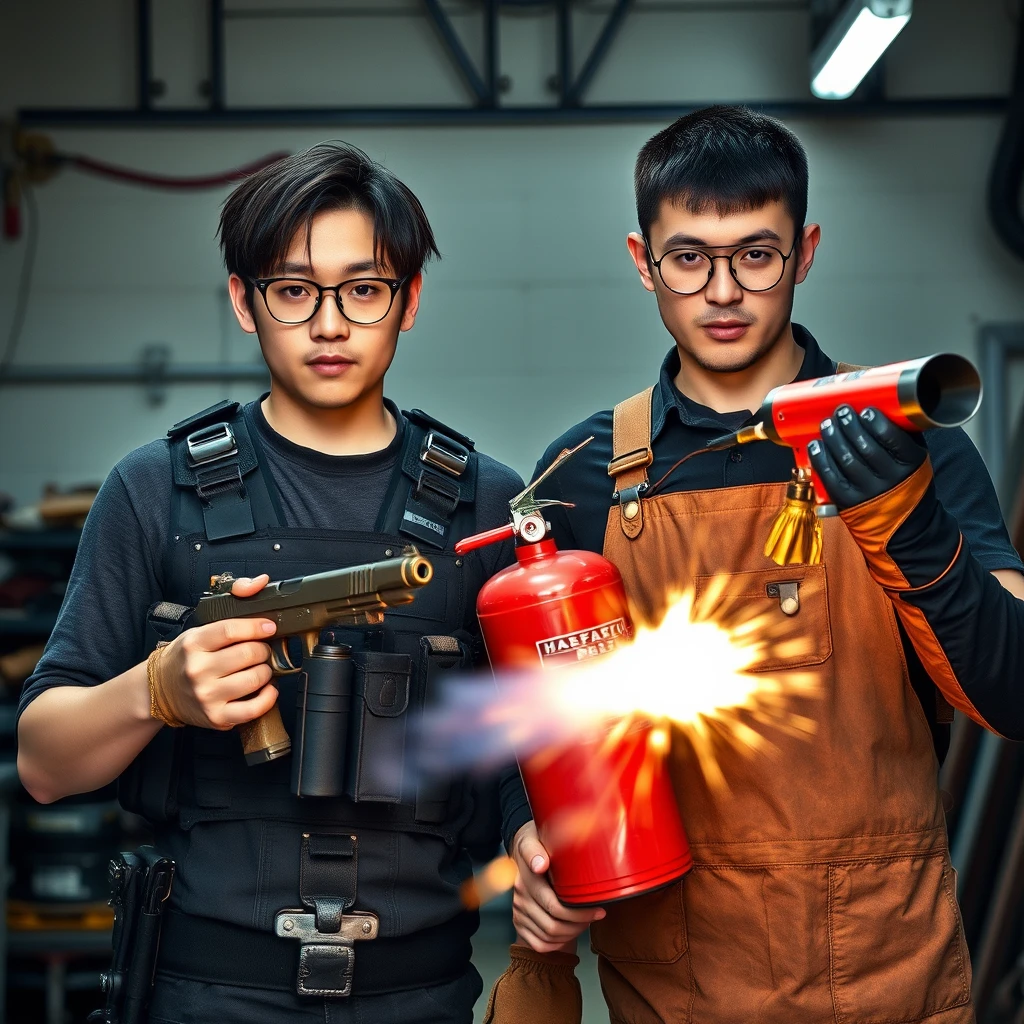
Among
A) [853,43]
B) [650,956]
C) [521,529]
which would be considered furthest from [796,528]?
[853,43]

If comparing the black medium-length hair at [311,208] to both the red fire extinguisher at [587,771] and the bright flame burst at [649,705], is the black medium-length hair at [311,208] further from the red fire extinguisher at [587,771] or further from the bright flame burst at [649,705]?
the bright flame burst at [649,705]

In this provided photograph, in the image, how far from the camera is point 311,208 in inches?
66.6

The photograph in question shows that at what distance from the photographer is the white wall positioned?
530 centimetres

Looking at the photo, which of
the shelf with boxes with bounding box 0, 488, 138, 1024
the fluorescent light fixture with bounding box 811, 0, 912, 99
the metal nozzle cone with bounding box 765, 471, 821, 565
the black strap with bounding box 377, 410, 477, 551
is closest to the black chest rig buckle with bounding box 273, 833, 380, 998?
the black strap with bounding box 377, 410, 477, 551

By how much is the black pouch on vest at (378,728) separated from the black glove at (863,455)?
23.7 inches

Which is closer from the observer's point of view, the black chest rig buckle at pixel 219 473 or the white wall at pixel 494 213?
the black chest rig buckle at pixel 219 473

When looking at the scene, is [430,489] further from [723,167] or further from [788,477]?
[723,167]

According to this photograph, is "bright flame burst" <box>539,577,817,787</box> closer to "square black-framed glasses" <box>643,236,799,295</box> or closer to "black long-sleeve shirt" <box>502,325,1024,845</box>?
"black long-sleeve shirt" <box>502,325,1024,845</box>

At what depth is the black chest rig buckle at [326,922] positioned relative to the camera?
153cm

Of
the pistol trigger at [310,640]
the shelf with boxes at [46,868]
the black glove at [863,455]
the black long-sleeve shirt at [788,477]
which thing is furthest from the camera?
the shelf with boxes at [46,868]

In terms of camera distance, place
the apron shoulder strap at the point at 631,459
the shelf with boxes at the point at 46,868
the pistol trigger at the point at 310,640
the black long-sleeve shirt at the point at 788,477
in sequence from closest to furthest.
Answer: the black long-sleeve shirt at the point at 788,477 → the pistol trigger at the point at 310,640 → the apron shoulder strap at the point at 631,459 → the shelf with boxes at the point at 46,868

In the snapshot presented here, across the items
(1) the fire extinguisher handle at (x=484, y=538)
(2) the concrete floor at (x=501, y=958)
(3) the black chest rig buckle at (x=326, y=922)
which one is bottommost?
(2) the concrete floor at (x=501, y=958)

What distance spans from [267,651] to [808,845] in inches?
29.0

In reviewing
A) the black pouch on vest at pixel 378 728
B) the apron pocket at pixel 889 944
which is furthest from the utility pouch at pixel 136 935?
the apron pocket at pixel 889 944
